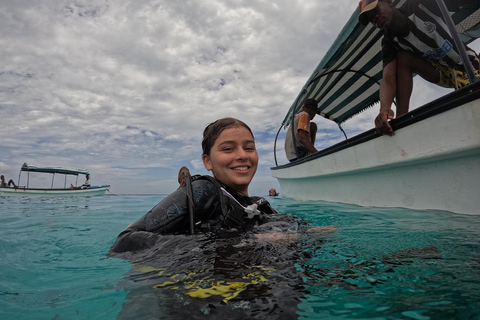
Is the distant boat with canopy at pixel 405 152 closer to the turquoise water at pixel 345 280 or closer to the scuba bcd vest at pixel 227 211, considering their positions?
the turquoise water at pixel 345 280

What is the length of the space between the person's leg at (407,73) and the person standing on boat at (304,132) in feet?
8.93

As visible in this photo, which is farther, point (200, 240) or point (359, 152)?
point (359, 152)

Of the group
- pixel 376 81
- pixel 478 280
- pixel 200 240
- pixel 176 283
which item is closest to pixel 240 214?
pixel 200 240

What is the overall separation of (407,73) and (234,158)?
267 centimetres

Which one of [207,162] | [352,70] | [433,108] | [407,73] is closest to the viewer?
[433,108]

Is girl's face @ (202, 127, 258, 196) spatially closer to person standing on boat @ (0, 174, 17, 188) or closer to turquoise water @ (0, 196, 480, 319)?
turquoise water @ (0, 196, 480, 319)

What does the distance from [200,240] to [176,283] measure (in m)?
0.57

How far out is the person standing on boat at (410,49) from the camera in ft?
9.91

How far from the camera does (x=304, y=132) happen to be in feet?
20.1

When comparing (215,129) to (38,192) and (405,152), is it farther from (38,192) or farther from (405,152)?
(38,192)

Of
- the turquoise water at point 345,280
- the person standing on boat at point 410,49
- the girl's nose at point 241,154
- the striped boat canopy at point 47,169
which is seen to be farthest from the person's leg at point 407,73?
the striped boat canopy at point 47,169

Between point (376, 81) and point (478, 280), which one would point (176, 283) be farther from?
point (376, 81)

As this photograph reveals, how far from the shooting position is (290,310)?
0.93 metres

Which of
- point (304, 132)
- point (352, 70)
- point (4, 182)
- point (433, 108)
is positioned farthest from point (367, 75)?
point (4, 182)
